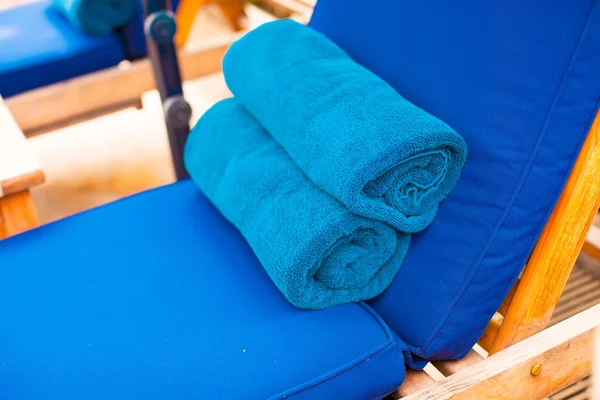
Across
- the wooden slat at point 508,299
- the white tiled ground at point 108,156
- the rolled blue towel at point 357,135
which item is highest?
the rolled blue towel at point 357,135

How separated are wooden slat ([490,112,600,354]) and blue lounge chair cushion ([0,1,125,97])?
1359 millimetres

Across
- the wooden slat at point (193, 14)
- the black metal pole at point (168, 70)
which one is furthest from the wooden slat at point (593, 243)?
the wooden slat at point (193, 14)

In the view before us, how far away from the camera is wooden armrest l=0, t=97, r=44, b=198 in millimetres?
979

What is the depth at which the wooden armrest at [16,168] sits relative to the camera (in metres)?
0.98

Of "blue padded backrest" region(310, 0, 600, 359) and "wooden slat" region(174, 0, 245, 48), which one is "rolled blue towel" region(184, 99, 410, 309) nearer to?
"blue padded backrest" region(310, 0, 600, 359)

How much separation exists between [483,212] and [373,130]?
0.18 metres

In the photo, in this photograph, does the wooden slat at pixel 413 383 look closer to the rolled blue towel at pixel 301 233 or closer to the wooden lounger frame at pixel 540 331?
the wooden lounger frame at pixel 540 331

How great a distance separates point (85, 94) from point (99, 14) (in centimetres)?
27

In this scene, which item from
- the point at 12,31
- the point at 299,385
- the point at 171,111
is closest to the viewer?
the point at 299,385

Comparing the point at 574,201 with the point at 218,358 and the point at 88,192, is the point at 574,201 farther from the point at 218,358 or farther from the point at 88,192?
the point at 88,192

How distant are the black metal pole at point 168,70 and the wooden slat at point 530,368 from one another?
37.9 inches

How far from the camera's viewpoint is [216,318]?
2.67ft

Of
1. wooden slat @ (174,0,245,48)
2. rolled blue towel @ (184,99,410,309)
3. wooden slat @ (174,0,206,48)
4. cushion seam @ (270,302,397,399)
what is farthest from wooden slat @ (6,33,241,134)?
cushion seam @ (270,302,397,399)

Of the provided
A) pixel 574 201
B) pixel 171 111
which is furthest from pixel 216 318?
pixel 171 111
